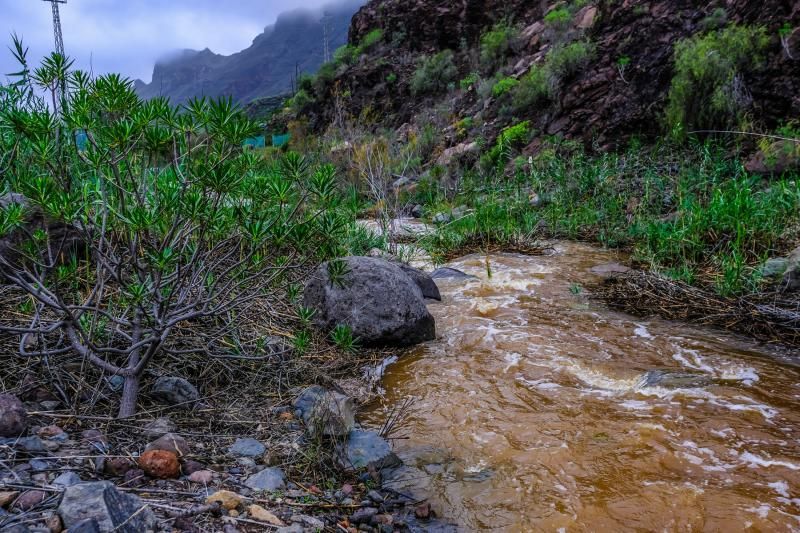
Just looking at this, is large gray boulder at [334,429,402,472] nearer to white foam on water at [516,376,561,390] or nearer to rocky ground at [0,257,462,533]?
rocky ground at [0,257,462,533]

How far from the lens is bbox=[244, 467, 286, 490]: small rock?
1836 millimetres

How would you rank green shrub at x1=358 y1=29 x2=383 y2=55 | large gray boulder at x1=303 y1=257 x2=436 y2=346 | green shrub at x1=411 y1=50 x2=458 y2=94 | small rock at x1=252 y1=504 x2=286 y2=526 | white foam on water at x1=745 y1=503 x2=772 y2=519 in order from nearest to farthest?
small rock at x1=252 y1=504 x2=286 y2=526 < white foam on water at x1=745 y1=503 x2=772 y2=519 < large gray boulder at x1=303 y1=257 x2=436 y2=346 < green shrub at x1=411 y1=50 x2=458 y2=94 < green shrub at x1=358 y1=29 x2=383 y2=55

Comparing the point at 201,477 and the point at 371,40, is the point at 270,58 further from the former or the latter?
the point at 201,477

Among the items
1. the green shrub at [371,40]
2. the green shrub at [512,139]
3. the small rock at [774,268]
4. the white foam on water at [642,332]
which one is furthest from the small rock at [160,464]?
the green shrub at [371,40]

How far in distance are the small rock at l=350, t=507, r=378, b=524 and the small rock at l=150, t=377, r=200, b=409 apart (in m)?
1.01

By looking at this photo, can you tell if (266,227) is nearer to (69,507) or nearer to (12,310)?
(69,507)

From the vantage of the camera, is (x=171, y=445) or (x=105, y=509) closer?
(x=105, y=509)

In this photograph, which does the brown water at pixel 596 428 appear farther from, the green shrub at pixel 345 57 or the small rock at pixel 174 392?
the green shrub at pixel 345 57

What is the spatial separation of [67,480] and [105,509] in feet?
1.09

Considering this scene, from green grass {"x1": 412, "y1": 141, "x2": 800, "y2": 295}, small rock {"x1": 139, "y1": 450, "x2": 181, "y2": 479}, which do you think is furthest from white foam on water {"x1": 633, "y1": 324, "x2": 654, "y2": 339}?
small rock {"x1": 139, "y1": 450, "x2": 181, "y2": 479}

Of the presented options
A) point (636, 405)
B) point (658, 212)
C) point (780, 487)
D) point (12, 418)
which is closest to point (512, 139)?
point (658, 212)

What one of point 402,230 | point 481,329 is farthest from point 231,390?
point 402,230

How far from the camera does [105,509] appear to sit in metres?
1.28

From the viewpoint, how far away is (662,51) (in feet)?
34.9
